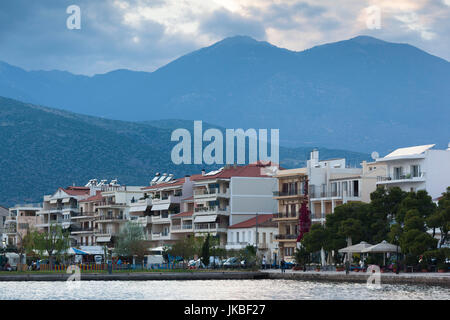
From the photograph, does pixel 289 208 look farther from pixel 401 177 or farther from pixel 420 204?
pixel 420 204

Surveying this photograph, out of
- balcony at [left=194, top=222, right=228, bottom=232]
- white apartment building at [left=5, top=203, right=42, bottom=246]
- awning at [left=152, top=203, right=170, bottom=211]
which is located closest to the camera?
balcony at [left=194, top=222, right=228, bottom=232]

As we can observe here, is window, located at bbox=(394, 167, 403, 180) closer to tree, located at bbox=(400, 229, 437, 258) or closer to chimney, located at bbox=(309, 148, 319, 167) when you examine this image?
chimney, located at bbox=(309, 148, 319, 167)

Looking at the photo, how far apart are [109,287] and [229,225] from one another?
44.2 m

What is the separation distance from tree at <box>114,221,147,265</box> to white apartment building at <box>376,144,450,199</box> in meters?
30.2

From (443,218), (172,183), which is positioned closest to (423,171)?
(443,218)

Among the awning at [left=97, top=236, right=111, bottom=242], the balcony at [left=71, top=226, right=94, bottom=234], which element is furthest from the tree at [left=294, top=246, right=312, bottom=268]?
the balcony at [left=71, top=226, right=94, bottom=234]

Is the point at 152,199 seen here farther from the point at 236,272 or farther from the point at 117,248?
the point at 236,272

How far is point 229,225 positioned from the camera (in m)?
111

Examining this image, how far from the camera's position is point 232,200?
4373 inches

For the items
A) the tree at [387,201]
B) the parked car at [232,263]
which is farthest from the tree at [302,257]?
the tree at [387,201]

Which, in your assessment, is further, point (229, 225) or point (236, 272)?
point (229, 225)

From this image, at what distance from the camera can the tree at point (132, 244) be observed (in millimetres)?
105500

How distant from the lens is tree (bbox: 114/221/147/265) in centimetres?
10550
